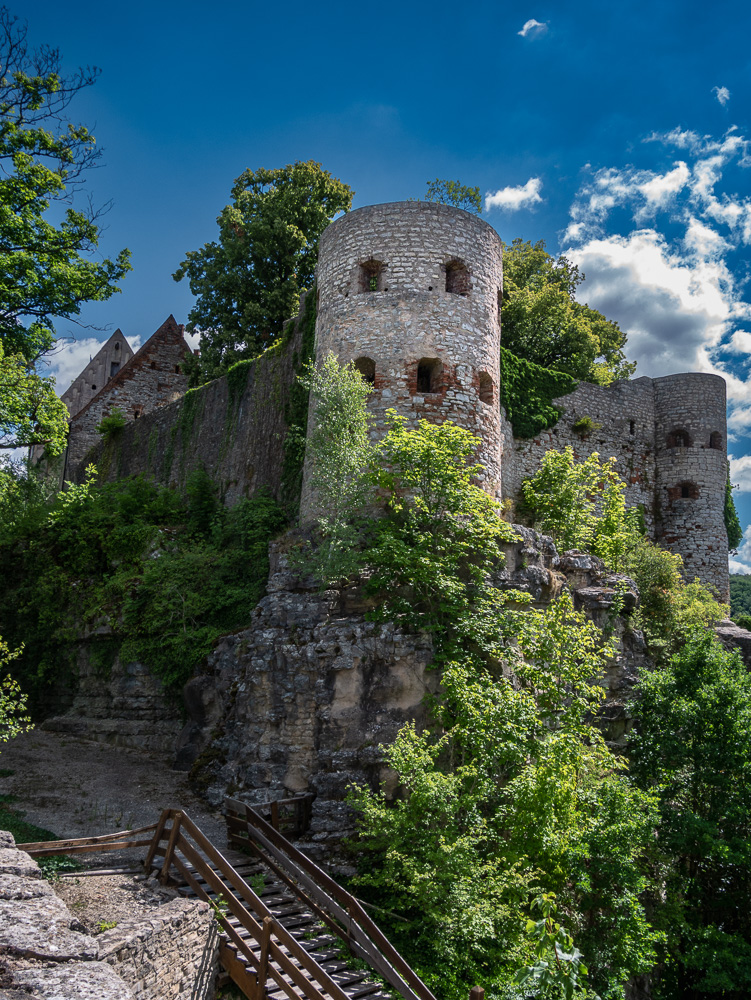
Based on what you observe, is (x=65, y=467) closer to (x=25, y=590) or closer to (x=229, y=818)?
(x=25, y=590)

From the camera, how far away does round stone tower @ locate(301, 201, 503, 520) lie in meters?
17.1

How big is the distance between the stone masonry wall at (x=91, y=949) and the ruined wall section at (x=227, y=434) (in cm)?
1208

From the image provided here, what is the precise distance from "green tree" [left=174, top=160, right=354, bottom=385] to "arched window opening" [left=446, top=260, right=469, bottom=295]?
12.3 m

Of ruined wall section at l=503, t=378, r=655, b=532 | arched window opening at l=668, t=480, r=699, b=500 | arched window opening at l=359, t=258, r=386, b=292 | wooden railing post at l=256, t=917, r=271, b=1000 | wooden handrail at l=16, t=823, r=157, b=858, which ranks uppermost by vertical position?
arched window opening at l=359, t=258, r=386, b=292

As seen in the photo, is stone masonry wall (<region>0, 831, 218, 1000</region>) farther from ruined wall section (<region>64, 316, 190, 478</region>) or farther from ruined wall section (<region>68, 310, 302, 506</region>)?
ruined wall section (<region>64, 316, 190, 478</region>)

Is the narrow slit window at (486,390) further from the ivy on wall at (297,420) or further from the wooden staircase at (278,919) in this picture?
the wooden staircase at (278,919)

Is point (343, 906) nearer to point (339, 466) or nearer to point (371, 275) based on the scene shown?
point (339, 466)

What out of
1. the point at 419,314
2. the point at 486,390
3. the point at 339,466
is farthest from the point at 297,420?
the point at 339,466

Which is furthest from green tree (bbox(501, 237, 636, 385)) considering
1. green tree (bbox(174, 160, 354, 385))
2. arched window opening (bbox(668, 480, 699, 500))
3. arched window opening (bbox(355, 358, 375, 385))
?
arched window opening (bbox(355, 358, 375, 385))

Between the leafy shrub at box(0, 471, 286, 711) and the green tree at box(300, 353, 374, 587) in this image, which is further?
the leafy shrub at box(0, 471, 286, 711)

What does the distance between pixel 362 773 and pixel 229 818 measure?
2.34 metres

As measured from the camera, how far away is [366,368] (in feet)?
57.3

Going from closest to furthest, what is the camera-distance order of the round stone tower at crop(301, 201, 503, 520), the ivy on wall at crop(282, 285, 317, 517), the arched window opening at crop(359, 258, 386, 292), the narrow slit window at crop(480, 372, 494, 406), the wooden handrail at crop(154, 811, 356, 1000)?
the wooden handrail at crop(154, 811, 356, 1000)
the round stone tower at crop(301, 201, 503, 520)
the arched window opening at crop(359, 258, 386, 292)
the narrow slit window at crop(480, 372, 494, 406)
the ivy on wall at crop(282, 285, 317, 517)

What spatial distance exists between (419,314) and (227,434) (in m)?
9.77
